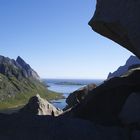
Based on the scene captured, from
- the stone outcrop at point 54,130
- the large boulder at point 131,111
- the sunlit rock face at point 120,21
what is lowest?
the stone outcrop at point 54,130

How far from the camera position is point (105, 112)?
2773 cm

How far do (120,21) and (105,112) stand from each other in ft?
22.7

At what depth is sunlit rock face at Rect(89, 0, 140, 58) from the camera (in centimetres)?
2595

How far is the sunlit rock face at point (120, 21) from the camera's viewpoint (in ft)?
85.1

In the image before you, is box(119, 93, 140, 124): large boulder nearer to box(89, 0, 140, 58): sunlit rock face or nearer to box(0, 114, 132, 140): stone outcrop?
box(0, 114, 132, 140): stone outcrop

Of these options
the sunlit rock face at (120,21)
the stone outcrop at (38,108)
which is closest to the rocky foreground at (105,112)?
the sunlit rock face at (120,21)

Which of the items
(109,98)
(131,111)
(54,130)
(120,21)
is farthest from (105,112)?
(54,130)

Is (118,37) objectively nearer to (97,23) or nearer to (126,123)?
(97,23)

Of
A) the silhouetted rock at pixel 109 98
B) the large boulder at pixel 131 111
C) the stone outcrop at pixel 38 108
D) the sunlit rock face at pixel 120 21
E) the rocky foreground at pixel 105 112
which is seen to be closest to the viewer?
the rocky foreground at pixel 105 112

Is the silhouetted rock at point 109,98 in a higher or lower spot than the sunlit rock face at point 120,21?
lower

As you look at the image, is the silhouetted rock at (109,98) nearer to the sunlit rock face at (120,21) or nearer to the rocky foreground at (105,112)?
the rocky foreground at (105,112)

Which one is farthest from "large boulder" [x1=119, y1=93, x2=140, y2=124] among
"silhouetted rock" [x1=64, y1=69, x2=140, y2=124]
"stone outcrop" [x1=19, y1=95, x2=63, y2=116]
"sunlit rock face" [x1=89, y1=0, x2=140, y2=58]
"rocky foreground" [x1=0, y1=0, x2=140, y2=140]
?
"stone outcrop" [x1=19, y1=95, x2=63, y2=116]

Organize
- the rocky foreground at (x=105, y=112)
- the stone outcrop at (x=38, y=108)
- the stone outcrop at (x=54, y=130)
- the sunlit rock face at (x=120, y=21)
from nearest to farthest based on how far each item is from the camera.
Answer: the stone outcrop at (x=54, y=130) < the rocky foreground at (x=105, y=112) < the sunlit rock face at (x=120, y=21) < the stone outcrop at (x=38, y=108)

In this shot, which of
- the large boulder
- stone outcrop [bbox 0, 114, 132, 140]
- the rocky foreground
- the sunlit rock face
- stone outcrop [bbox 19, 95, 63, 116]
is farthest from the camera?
stone outcrop [bbox 19, 95, 63, 116]
